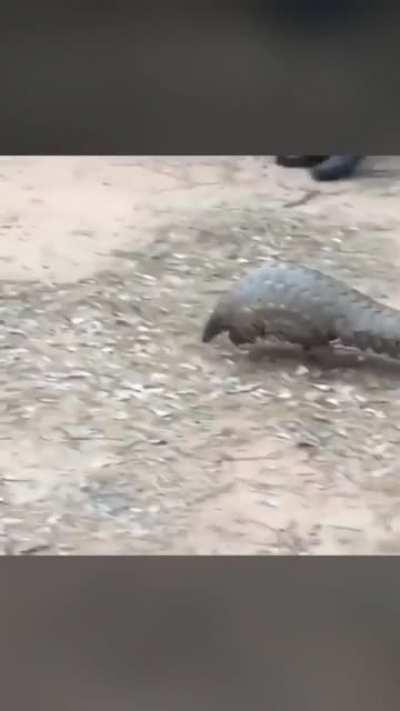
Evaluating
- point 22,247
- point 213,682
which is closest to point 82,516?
point 213,682

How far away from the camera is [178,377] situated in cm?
111

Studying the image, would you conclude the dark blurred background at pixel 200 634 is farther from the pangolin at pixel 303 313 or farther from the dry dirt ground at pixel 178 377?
the pangolin at pixel 303 313

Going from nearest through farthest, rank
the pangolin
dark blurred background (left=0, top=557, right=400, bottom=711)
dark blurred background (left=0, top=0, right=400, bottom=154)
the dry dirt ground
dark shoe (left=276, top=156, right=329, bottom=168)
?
dark blurred background (left=0, top=0, right=400, bottom=154)
dark blurred background (left=0, top=557, right=400, bottom=711)
the dry dirt ground
the pangolin
dark shoe (left=276, top=156, right=329, bottom=168)

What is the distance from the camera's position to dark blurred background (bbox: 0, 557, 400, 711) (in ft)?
2.27

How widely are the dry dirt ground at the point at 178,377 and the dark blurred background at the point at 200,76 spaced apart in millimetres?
517

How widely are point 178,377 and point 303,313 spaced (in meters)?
0.13

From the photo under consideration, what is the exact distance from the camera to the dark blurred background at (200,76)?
16.7 inches

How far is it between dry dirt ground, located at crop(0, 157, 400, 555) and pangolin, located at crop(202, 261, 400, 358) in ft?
0.11

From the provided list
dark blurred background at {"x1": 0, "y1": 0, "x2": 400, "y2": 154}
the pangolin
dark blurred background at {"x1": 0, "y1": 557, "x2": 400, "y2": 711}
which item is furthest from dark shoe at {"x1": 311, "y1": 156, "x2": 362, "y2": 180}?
dark blurred background at {"x1": 0, "y1": 0, "x2": 400, "y2": 154}

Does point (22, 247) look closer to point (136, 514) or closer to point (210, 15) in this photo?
point (136, 514)

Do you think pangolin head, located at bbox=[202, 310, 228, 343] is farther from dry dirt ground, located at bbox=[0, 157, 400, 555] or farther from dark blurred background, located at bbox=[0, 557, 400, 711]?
dark blurred background, located at bbox=[0, 557, 400, 711]

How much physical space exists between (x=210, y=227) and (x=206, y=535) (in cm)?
47

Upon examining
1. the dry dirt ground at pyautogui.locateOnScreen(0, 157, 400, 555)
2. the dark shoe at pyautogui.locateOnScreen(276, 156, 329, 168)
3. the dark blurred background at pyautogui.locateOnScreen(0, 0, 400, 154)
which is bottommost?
the dry dirt ground at pyautogui.locateOnScreen(0, 157, 400, 555)

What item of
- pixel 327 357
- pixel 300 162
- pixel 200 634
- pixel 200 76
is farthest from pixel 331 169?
pixel 200 76
